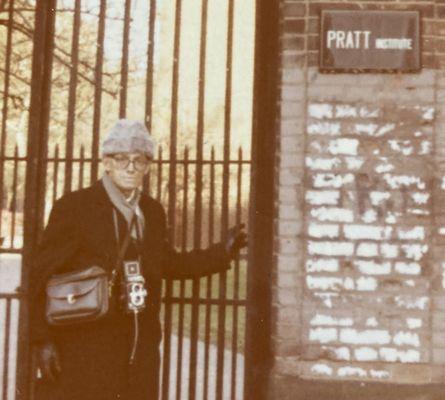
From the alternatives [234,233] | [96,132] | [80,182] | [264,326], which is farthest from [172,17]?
[264,326]

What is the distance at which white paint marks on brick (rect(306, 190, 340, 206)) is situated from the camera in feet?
13.5

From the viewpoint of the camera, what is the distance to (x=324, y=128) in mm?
4121

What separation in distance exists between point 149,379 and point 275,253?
1025 millimetres

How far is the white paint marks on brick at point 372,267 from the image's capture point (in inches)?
161

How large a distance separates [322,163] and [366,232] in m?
0.45

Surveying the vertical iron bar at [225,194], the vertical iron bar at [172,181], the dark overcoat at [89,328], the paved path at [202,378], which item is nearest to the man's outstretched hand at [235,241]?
the vertical iron bar at [225,194]

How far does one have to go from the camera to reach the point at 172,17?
4918mm

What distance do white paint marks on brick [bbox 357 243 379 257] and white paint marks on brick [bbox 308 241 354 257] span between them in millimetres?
43

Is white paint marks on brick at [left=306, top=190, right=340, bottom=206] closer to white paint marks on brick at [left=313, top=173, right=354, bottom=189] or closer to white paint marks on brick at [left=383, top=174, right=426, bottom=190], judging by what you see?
white paint marks on brick at [left=313, top=173, right=354, bottom=189]

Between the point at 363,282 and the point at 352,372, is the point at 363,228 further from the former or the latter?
the point at 352,372

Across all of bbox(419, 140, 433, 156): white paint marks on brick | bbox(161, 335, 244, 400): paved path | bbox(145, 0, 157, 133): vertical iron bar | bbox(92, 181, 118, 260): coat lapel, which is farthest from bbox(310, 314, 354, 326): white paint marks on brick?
bbox(161, 335, 244, 400): paved path

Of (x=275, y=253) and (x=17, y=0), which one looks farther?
(x=17, y=0)

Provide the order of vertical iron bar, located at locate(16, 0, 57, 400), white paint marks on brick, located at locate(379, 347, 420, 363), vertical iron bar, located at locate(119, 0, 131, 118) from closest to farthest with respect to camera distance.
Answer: white paint marks on brick, located at locate(379, 347, 420, 363)
vertical iron bar, located at locate(16, 0, 57, 400)
vertical iron bar, located at locate(119, 0, 131, 118)

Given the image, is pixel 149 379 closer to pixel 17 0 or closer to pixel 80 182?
pixel 80 182
